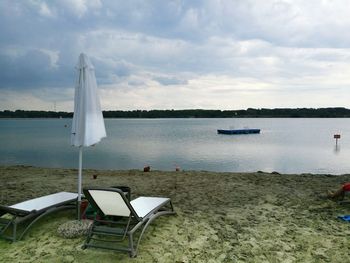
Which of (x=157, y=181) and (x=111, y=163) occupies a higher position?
(x=157, y=181)

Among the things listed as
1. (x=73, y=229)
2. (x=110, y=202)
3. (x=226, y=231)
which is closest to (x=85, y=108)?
(x=110, y=202)

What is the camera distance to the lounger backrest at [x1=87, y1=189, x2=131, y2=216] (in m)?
3.80

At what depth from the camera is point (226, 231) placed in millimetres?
4441

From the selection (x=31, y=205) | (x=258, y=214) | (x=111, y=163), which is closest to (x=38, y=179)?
(x=31, y=205)

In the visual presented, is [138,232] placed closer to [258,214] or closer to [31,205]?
[31,205]

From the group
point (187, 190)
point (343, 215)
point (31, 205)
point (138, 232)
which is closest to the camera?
point (138, 232)

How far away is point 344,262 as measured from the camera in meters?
3.62

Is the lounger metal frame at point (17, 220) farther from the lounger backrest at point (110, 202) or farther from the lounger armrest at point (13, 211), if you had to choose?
the lounger backrest at point (110, 202)

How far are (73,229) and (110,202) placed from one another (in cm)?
76

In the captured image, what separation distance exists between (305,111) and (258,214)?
137 meters

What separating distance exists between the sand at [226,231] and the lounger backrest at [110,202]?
1.57 feet

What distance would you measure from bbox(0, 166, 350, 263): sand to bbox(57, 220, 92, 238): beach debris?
0.27 ft

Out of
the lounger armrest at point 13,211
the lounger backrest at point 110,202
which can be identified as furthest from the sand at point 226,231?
the lounger backrest at point 110,202

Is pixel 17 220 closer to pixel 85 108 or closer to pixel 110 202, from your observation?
pixel 110 202
